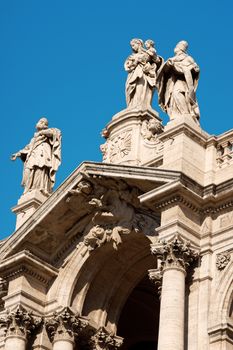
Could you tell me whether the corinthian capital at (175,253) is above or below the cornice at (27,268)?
below

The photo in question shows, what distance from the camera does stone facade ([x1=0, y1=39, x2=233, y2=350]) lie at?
22750 mm

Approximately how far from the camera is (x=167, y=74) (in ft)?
84.3

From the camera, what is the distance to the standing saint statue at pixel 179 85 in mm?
25078

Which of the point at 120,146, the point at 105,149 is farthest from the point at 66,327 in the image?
the point at 105,149

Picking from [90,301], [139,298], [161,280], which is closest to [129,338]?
[139,298]

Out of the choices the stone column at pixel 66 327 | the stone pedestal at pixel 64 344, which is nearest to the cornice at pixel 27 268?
the stone column at pixel 66 327

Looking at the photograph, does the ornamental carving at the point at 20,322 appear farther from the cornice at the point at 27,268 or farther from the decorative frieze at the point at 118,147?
the decorative frieze at the point at 118,147

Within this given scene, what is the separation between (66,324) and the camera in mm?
25781

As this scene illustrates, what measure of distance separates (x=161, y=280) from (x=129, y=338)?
8582mm

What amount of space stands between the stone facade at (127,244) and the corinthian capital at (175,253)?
0.03m

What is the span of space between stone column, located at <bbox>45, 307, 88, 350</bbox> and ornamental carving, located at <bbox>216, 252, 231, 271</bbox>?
447cm

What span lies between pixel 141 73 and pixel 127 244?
15.7 ft

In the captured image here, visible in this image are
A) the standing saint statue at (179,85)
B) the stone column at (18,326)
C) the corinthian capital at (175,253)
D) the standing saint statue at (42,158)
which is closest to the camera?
the corinthian capital at (175,253)

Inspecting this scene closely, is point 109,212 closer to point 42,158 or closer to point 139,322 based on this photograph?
point 42,158
